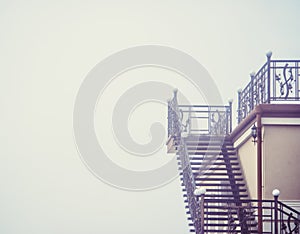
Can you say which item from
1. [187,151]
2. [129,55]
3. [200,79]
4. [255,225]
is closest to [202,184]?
[187,151]

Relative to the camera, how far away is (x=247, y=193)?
16.5m

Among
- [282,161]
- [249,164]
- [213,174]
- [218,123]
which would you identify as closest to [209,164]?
[213,174]

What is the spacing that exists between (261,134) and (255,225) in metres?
2.04

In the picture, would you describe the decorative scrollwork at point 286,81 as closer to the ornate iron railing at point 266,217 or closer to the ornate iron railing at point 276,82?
the ornate iron railing at point 276,82

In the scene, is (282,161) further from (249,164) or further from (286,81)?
(286,81)

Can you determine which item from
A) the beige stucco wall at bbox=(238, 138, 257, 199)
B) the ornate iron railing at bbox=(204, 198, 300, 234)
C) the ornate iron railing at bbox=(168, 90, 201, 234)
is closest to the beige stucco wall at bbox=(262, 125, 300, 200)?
the ornate iron railing at bbox=(204, 198, 300, 234)

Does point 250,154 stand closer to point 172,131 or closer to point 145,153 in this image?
point 172,131

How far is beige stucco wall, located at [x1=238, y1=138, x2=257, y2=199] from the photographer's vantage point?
15586mm

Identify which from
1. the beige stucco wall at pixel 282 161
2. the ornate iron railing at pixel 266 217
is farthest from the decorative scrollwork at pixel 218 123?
the ornate iron railing at pixel 266 217

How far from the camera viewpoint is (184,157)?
55.8 ft

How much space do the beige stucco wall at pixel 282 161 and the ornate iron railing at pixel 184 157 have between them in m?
1.62

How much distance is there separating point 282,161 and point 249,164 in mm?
1603

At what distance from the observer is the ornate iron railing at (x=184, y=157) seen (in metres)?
14.5

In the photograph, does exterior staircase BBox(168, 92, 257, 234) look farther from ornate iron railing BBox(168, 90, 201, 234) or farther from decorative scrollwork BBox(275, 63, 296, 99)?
decorative scrollwork BBox(275, 63, 296, 99)
